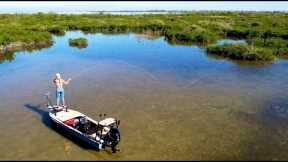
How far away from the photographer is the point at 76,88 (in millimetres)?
19672

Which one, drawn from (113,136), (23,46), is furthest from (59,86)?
(23,46)

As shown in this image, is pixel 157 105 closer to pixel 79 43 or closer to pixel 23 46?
pixel 79 43

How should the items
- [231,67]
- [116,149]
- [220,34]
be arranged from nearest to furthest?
Answer: 1. [116,149]
2. [231,67]
3. [220,34]

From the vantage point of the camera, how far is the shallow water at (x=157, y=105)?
1175cm

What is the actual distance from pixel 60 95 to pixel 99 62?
42.9 feet

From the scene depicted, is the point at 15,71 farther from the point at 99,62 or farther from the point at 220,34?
the point at 220,34

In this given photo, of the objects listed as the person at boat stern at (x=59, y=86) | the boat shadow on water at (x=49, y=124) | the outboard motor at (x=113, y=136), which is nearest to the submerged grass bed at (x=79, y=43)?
the boat shadow on water at (x=49, y=124)

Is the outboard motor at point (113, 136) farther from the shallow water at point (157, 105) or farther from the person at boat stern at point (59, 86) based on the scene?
the person at boat stern at point (59, 86)

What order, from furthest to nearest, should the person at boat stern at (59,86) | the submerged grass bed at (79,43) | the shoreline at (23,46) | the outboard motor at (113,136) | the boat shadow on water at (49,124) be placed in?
the submerged grass bed at (79,43)
the shoreline at (23,46)
the person at boat stern at (59,86)
the boat shadow on water at (49,124)
the outboard motor at (113,136)

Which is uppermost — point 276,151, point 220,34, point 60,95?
point 220,34

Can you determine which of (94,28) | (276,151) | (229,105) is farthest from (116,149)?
(94,28)

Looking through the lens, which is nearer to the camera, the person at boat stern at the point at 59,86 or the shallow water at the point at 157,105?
the shallow water at the point at 157,105

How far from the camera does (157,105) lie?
16.8 m

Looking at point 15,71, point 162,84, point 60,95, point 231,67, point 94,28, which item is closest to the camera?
point 60,95
